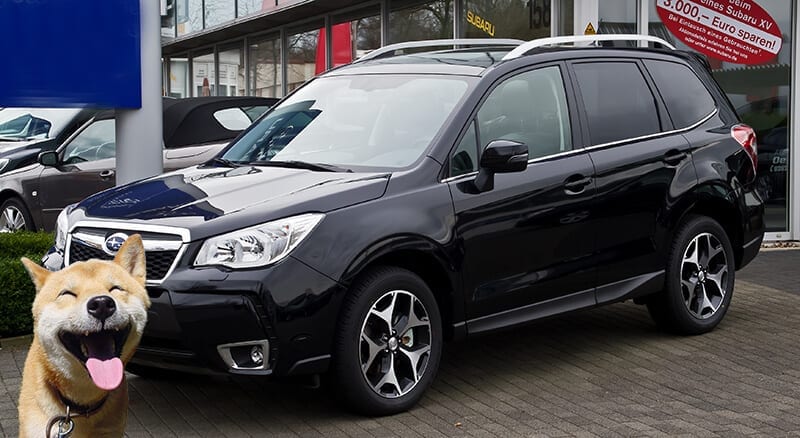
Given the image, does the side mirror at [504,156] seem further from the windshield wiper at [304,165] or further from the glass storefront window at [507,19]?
the glass storefront window at [507,19]

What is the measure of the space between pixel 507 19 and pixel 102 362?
427 inches

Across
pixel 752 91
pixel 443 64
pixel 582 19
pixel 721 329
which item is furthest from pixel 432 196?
pixel 752 91

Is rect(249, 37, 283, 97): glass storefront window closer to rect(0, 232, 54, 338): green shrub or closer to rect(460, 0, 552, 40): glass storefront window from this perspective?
rect(460, 0, 552, 40): glass storefront window

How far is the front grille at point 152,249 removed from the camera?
5.07m

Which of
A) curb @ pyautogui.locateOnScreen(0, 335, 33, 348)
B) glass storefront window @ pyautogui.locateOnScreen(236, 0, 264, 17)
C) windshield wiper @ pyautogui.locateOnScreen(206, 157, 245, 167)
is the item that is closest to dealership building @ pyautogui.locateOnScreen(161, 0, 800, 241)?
glass storefront window @ pyautogui.locateOnScreen(236, 0, 264, 17)

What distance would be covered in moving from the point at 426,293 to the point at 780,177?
25.3 feet

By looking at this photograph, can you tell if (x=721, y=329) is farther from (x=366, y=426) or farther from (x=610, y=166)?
(x=366, y=426)

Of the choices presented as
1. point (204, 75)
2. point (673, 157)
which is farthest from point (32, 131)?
point (673, 157)

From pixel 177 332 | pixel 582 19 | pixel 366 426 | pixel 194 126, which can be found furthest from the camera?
pixel 582 19

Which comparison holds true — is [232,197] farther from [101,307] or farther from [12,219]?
[12,219]

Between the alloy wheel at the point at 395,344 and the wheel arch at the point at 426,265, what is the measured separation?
0.61ft

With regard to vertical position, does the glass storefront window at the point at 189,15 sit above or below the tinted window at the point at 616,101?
above

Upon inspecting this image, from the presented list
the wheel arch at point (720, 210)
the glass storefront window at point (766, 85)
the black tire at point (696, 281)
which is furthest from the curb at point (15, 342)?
the glass storefront window at point (766, 85)

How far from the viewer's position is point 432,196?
5.71 metres
